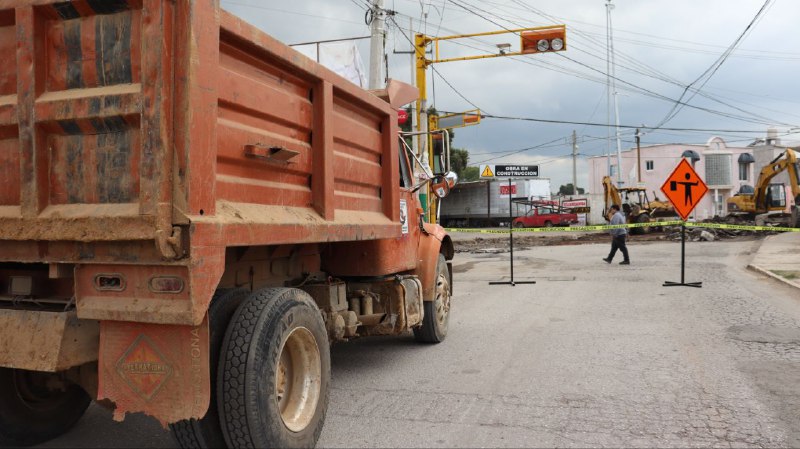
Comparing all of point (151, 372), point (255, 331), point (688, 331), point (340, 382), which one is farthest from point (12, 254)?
point (688, 331)

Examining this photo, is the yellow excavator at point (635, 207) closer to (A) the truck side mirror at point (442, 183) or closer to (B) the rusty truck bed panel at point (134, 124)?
(A) the truck side mirror at point (442, 183)

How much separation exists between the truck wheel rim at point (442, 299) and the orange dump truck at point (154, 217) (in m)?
3.36

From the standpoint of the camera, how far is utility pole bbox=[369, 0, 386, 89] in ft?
49.4

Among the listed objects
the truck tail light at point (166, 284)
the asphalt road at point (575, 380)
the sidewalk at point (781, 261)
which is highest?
the truck tail light at point (166, 284)

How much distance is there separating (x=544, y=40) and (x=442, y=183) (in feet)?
38.4

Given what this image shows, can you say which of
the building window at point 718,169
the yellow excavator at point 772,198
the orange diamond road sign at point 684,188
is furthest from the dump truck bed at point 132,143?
the building window at point 718,169

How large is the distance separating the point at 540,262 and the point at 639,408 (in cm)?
1408

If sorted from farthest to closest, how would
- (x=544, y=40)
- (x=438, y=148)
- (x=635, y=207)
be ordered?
(x=635, y=207)
(x=544, y=40)
(x=438, y=148)

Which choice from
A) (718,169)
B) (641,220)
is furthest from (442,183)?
(718,169)

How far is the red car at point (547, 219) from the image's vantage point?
155ft

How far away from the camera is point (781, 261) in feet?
52.3

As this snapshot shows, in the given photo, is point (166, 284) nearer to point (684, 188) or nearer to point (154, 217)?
point (154, 217)

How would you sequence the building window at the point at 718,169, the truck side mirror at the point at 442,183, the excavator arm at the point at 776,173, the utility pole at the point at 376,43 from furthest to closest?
1. the building window at the point at 718,169
2. the excavator arm at the point at 776,173
3. the utility pole at the point at 376,43
4. the truck side mirror at the point at 442,183

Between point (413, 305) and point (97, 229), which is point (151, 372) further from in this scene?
point (413, 305)
